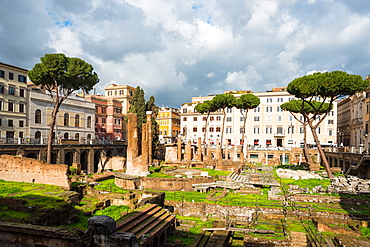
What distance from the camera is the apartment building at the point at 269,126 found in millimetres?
61375

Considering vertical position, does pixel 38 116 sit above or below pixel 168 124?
below

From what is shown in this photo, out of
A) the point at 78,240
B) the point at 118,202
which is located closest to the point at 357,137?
the point at 118,202

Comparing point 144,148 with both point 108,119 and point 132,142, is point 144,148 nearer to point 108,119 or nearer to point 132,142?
point 132,142

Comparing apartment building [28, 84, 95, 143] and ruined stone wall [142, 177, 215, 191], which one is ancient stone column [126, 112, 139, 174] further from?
apartment building [28, 84, 95, 143]

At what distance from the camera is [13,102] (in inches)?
1463

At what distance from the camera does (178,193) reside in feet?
82.6

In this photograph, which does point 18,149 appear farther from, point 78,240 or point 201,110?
point 201,110

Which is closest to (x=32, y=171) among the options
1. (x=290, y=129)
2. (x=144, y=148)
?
(x=144, y=148)

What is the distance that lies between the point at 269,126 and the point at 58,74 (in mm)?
49542

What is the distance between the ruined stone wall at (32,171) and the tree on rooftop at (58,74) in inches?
358

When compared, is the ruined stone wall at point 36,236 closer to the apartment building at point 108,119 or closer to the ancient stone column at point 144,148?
the ancient stone column at point 144,148

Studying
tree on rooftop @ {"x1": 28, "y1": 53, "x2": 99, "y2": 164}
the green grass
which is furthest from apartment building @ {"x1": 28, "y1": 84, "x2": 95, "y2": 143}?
the green grass

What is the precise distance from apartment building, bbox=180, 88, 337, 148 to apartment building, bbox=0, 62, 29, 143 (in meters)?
37.9

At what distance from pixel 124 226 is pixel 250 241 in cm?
729
